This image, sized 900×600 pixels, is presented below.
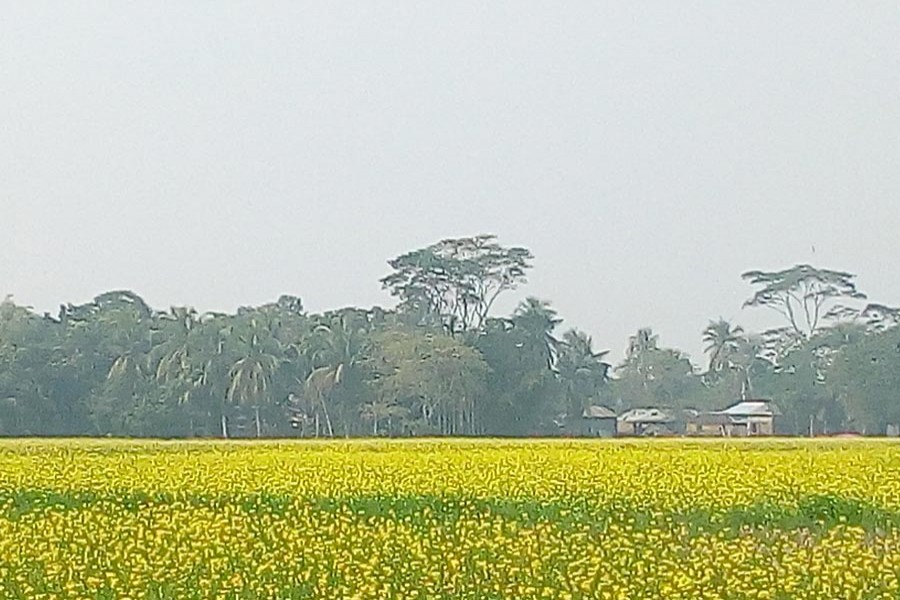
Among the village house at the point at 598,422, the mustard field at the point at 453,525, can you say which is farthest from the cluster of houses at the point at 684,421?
the mustard field at the point at 453,525

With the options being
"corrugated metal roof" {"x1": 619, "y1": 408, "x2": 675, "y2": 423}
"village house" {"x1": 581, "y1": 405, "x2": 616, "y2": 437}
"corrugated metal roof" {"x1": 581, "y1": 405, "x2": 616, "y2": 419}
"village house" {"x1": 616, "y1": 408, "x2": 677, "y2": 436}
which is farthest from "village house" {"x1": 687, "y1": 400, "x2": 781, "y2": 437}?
"corrugated metal roof" {"x1": 581, "y1": 405, "x2": 616, "y2": 419}

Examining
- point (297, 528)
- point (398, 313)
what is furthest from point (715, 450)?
point (398, 313)

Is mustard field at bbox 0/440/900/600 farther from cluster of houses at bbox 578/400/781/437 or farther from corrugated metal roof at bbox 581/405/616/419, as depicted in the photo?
cluster of houses at bbox 578/400/781/437

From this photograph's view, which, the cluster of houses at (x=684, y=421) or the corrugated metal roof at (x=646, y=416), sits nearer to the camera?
the cluster of houses at (x=684, y=421)

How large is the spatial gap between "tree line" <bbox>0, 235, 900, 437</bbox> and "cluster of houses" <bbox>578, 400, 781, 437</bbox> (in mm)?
1192

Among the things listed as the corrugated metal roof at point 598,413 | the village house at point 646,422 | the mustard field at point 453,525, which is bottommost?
the mustard field at point 453,525

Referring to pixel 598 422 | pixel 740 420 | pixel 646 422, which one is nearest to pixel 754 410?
pixel 740 420

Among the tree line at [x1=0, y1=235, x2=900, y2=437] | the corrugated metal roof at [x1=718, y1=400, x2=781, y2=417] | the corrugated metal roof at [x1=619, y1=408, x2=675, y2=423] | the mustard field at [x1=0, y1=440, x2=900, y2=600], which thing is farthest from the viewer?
the corrugated metal roof at [x1=619, y1=408, x2=675, y2=423]

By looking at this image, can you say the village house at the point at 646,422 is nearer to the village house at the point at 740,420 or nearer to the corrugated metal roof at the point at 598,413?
the village house at the point at 740,420

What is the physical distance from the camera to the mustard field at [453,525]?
10.8 meters

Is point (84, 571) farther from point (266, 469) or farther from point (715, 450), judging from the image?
point (715, 450)

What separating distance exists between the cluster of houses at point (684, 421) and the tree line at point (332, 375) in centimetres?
119

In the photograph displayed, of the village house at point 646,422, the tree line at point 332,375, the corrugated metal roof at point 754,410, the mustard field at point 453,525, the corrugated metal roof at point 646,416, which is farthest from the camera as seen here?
the corrugated metal roof at point 646,416

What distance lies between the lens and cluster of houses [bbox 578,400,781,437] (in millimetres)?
59250
